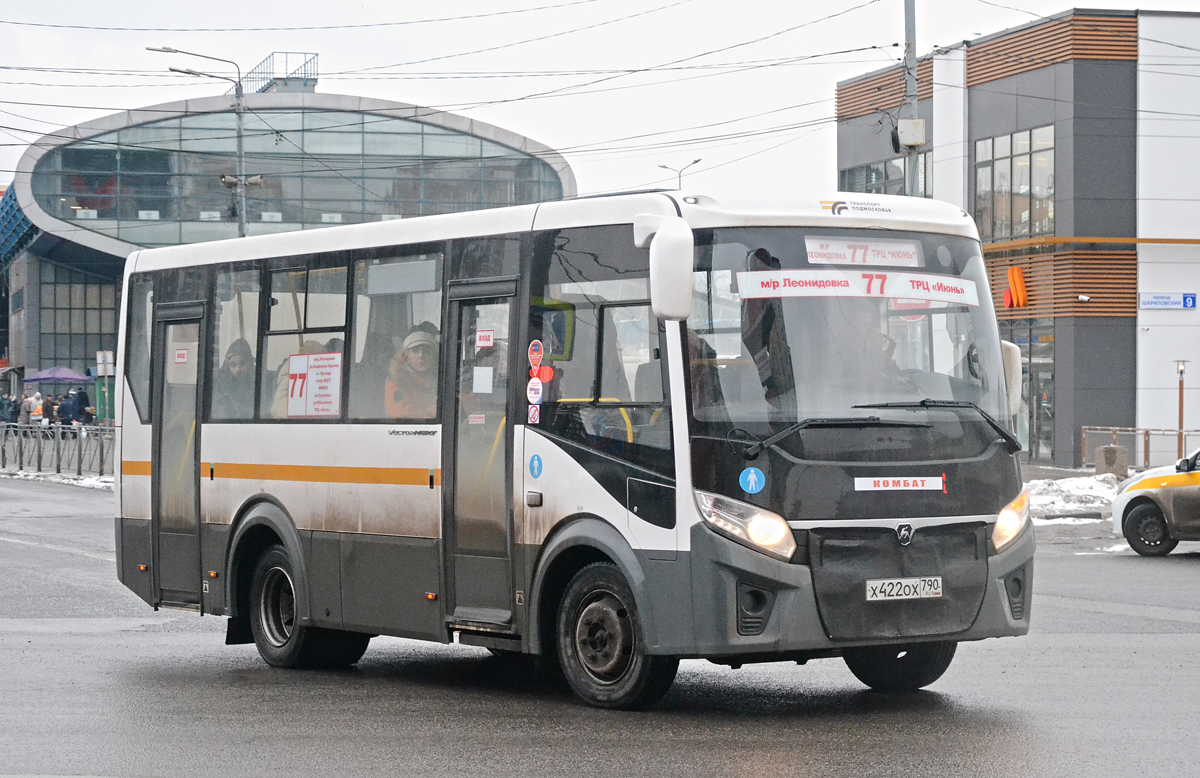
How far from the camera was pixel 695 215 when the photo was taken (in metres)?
8.82

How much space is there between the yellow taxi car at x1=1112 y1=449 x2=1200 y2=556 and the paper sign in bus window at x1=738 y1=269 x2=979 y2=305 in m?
12.1

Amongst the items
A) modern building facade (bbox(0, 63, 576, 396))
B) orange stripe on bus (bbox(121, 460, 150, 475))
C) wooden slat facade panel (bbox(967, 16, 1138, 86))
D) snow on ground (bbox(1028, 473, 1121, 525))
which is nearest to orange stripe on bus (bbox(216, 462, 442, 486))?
orange stripe on bus (bbox(121, 460, 150, 475))

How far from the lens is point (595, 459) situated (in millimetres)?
9023

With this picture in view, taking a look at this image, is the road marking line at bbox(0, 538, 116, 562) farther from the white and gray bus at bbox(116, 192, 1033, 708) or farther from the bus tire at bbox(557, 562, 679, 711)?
the bus tire at bbox(557, 562, 679, 711)

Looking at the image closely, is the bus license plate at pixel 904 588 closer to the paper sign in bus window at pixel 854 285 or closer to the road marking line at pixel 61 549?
the paper sign in bus window at pixel 854 285

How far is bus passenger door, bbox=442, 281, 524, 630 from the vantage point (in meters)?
9.59

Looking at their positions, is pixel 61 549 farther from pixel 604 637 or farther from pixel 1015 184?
pixel 1015 184

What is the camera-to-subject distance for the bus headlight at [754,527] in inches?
332

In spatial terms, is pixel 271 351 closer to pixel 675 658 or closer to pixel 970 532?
pixel 675 658

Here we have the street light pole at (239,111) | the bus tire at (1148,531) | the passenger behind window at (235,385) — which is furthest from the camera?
the street light pole at (239,111)

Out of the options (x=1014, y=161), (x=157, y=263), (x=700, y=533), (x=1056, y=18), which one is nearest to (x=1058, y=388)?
(x=1014, y=161)

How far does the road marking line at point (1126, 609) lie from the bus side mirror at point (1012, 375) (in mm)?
4781

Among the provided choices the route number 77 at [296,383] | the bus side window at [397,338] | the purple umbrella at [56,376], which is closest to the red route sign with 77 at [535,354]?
the bus side window at [397,338]

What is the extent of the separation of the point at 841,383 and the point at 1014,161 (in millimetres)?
34602
